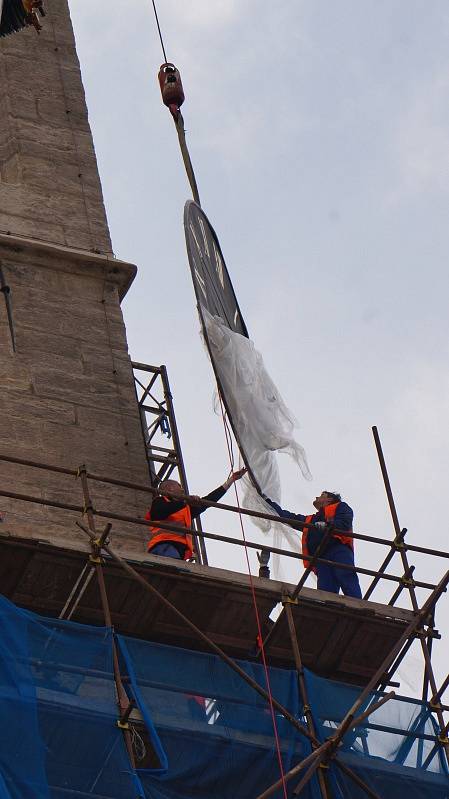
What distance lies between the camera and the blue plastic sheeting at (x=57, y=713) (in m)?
18.7

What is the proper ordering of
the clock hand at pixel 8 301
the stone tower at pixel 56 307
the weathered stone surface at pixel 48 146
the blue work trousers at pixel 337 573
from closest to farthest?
the blue work trousers at pixel 337 573, the stone tower at pixel 56 307, the clock hand at pixel 8 301, the weathered stone surface at pixel 48 146

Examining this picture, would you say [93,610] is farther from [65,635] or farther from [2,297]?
[2,297]

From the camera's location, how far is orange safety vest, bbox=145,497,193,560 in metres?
22.4

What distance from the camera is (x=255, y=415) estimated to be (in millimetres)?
23844

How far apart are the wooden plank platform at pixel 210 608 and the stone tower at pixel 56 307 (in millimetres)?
430

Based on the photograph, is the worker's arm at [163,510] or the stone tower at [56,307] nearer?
the worker's arm at [163,510]

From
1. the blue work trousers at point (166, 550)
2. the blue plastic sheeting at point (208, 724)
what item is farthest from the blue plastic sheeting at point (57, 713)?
the blue work trousers at point (166, 550)

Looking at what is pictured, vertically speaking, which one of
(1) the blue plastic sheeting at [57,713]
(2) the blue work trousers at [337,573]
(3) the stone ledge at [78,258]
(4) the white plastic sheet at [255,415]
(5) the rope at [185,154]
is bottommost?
(1) the blue plastic sheeting at [57,713]

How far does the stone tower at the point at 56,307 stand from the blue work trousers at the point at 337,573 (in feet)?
6.79

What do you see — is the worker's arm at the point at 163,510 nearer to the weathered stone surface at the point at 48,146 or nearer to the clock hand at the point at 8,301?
the clock hand at the point at 8,301

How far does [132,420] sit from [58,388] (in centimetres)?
95

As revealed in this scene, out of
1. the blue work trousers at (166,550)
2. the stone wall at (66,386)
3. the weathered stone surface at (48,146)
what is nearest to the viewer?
the blue work trousers at (166,550)

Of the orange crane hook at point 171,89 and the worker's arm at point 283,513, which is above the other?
the orange crane hook at point 171,89

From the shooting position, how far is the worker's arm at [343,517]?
2312 cm
